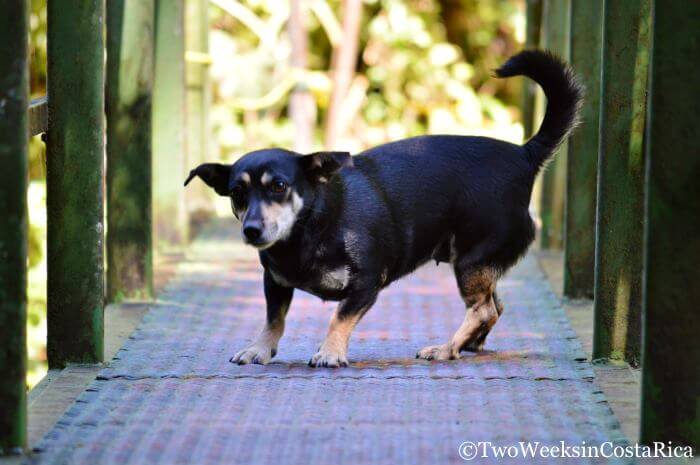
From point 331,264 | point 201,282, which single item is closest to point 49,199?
point 331,264

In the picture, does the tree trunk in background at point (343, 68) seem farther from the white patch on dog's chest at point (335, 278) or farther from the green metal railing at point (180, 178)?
the white patch on dog's chest at point (335, 278)

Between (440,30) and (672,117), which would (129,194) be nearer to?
(672,117)

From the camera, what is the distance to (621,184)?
5125 mm

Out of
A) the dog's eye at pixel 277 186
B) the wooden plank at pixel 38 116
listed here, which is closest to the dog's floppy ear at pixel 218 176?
the dog's eye at pixel 277 186

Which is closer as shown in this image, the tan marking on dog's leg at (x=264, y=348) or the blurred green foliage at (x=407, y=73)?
the tan marking on dog's leg at (x=264, y=348)

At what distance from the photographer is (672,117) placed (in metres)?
3.77

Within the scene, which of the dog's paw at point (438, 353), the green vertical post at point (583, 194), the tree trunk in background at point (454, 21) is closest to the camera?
the dog's paw at point (438, 353)

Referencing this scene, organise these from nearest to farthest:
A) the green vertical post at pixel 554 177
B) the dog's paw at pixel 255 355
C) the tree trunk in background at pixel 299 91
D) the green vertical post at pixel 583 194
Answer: the dog's paw at pixel 255 355 → the green vertical post at pixel 583 194 → the green vertical post at pixel 554 177 → the tree trunk in background at pixel 299 91

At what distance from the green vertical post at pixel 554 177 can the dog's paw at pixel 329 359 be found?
3.05m

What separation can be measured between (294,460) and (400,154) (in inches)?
76.3

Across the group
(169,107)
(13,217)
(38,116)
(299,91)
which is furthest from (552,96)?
(299,91)

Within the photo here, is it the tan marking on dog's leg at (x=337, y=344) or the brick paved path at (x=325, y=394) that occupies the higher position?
the tan marking on dog's leg at (x=337, y=344)

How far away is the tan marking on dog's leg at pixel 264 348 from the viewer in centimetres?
526

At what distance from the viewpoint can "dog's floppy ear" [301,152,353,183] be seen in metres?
5.11
